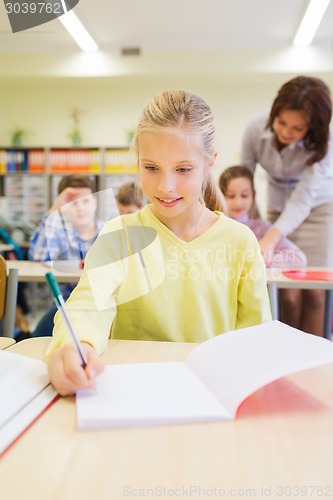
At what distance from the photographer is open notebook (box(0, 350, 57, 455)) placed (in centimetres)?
40

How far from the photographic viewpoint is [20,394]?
46 cm

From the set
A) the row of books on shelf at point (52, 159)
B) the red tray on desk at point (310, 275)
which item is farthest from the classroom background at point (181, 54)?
the row of books on shelf at point (52, 159)

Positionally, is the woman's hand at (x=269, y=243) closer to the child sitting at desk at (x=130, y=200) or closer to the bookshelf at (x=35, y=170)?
the child sitting at desk at (x=130, y=200)

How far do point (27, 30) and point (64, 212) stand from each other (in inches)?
21.0

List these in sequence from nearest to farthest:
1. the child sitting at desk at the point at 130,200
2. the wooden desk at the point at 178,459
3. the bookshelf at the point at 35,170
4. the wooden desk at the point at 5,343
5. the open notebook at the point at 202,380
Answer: the wooden desk at the point at 178,459 < the open notebook at the point at 202,380 < the wooden desk at the point at 5,343 < the child sitting at desk at the point at 130,200 < the bookshelf at the point at 35,170

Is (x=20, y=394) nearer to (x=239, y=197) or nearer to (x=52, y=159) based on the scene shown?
(x=239, y=197)

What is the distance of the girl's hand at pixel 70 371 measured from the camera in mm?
468

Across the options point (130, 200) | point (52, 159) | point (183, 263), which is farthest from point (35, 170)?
point (183, 263)

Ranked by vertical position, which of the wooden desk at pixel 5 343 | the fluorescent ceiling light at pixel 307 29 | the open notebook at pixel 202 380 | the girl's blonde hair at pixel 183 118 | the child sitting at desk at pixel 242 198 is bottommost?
the wooden desk at pixel 5 343

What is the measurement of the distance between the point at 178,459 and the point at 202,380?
0.50 feet

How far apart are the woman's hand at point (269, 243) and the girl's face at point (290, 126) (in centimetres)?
31

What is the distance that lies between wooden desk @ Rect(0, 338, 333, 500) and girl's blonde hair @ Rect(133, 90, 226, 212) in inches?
17.7

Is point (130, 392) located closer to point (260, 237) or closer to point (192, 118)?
point (192, 118)

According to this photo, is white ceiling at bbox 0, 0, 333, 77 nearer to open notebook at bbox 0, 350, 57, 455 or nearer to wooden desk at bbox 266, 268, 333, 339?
wooden desk at bbox 266, 268, 333, 339
